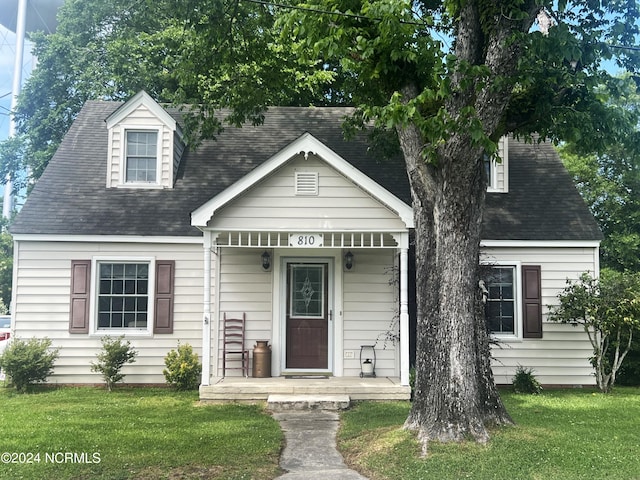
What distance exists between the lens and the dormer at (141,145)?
37.6ft

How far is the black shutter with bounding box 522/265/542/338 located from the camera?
10773 mm

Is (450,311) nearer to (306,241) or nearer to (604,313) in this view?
(306,241)

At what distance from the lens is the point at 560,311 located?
10.4 meters

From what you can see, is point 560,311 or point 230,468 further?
point 560,311

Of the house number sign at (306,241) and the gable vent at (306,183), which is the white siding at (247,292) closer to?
the house number sign at (306,241)

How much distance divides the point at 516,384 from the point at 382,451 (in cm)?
525

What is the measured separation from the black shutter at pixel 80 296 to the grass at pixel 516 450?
5.40m

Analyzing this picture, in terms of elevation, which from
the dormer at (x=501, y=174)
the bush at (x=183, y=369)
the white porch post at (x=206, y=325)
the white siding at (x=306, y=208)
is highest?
the dormer at (x=501, y=174)

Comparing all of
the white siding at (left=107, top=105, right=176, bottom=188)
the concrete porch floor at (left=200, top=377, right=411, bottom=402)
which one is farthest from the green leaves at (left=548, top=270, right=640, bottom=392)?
the white siding at (left=107, top=105, right=176, bottom=188)

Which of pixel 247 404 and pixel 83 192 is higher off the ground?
pixel 83 192

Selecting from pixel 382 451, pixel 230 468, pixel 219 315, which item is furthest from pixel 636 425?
pixel 219 315

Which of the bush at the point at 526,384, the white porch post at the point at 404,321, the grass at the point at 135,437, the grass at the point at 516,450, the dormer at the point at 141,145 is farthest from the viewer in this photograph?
the dormer at the point at 141,145

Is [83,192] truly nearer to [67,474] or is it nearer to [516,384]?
[67,474]

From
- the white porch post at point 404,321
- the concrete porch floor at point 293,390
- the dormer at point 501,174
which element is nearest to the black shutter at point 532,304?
the dormer at point 501,174
